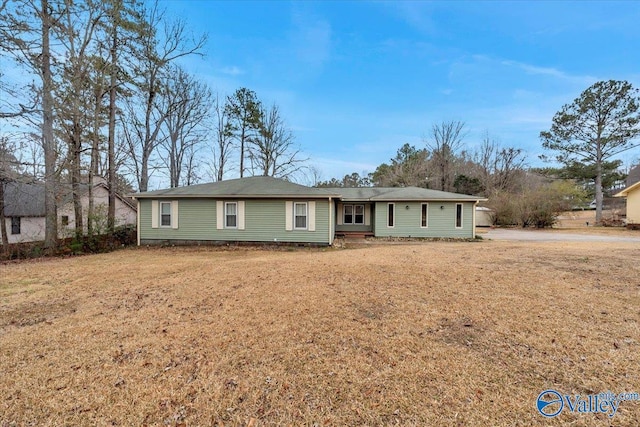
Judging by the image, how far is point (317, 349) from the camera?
3.04 meters

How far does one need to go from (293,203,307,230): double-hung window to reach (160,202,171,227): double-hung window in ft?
19.4

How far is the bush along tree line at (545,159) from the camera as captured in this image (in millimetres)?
21203

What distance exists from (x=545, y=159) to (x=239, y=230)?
90.6 ft

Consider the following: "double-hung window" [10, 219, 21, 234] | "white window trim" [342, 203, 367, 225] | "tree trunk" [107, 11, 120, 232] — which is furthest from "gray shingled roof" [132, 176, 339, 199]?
"double-hung window" [10, 219, 21, 234]

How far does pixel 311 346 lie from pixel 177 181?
21.6 meters

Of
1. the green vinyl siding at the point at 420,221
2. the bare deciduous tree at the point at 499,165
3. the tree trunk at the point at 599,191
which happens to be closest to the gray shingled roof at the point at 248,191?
the green vinyl siding at the point at 420,221

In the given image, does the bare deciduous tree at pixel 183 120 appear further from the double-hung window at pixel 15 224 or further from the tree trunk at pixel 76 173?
the double-hung window at pixel 15 224

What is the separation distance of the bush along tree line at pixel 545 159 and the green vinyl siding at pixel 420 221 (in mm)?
10875

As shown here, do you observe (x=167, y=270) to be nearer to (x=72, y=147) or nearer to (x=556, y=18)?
(x=72, y=147)

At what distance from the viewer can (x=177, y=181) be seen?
2133 centimetres

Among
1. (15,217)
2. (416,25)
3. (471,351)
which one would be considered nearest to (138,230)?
(15,217)

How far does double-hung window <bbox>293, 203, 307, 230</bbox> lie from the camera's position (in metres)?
12.2

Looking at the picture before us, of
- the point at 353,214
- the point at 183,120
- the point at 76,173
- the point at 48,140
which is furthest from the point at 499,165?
the point at 48,140

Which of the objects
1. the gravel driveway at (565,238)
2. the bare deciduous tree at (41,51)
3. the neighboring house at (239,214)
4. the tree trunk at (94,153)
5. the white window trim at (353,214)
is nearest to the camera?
the bare deciduous tree at (41,51)
